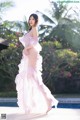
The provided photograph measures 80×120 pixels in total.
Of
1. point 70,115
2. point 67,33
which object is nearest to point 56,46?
point 67,33

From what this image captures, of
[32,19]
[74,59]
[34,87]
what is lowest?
[74,59]

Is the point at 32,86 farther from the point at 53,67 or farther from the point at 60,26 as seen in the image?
the point at 60,26

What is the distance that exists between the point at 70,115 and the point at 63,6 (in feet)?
38.9

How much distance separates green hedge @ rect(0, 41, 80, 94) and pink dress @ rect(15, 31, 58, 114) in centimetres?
773

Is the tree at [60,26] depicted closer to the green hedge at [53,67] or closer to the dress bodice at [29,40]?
the green hedge at [53,67]

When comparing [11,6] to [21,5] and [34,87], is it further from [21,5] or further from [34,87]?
[34,87]

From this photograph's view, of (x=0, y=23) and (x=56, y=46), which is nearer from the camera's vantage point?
(x=56, y=46)

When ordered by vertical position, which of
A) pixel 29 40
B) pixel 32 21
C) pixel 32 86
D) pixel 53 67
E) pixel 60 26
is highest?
pixel 32 21

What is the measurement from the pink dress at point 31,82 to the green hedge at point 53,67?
25.4 ft

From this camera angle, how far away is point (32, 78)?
5309 millimetres

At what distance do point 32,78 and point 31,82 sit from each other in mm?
67

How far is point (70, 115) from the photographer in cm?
546

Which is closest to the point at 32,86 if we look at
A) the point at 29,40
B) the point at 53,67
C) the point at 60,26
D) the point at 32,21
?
the point at 29,40

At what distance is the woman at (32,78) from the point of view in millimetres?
5277
